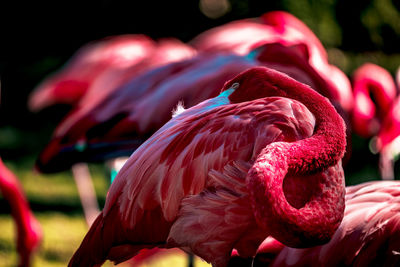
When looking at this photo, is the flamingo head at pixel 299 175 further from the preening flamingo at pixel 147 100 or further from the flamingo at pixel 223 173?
the preening flamingo at pixel 147 100

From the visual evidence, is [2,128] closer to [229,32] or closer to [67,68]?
[67,68]

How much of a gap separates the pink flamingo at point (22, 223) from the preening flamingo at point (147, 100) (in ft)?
0.83

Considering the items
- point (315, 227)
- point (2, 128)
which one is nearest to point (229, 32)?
point (315, 227)

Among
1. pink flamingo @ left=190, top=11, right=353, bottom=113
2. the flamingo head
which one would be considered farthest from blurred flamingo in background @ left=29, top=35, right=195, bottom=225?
the flamingo head

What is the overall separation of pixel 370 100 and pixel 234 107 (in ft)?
8.53

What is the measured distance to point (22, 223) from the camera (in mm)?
2604

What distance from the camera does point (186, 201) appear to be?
63.9 inches

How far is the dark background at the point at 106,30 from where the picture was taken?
5.60 metres

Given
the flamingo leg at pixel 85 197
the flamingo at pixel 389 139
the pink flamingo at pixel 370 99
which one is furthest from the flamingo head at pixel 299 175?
the pink flamingo at pixel 370 99

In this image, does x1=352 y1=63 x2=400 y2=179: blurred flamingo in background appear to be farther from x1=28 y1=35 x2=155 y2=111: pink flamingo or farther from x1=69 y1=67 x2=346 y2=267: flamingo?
x1=69 y1=67 x2=346 y2=267: flamingo

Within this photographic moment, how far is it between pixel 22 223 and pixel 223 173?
1.31 m

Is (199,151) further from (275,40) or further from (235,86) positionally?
(275,40)

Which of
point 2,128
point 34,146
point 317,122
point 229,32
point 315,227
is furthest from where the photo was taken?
point 2,128

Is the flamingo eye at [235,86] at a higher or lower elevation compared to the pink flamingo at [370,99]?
higher
